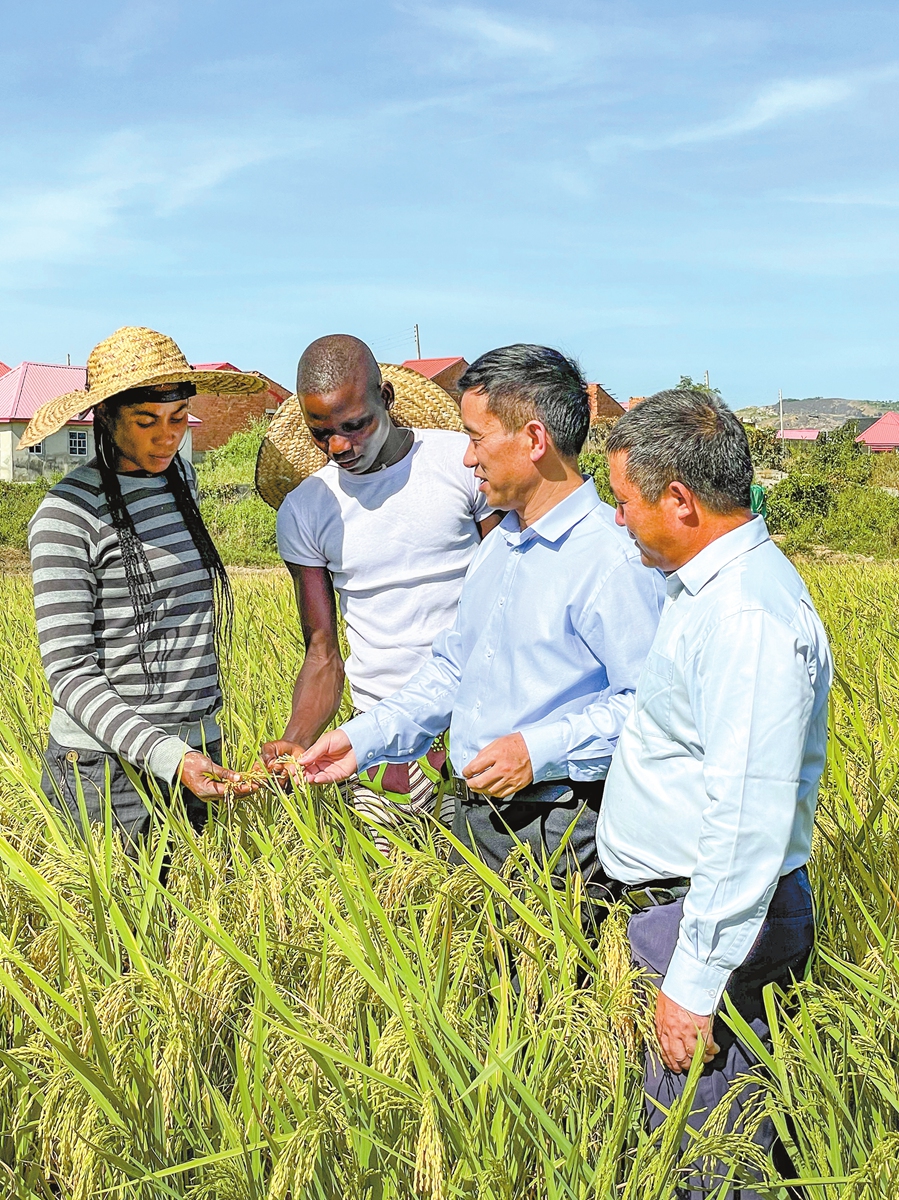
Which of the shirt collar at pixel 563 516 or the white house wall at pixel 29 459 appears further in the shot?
the white house wall at pixel 29 459

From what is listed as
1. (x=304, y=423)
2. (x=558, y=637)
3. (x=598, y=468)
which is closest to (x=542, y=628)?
(x=558, y=637)

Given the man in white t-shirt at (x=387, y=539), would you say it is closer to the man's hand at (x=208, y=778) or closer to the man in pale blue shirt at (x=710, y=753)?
the man's hand at (x=208, y=778)

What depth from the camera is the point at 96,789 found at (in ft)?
7.25

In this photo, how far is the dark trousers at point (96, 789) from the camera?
7.41 feet

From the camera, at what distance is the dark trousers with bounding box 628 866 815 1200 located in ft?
5.08

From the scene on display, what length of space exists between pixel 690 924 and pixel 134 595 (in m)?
1.33

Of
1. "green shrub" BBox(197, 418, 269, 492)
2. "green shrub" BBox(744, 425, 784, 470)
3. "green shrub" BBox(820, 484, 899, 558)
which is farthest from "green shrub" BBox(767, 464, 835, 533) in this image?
"green shrub" BBox(197, 418, 269, 492)

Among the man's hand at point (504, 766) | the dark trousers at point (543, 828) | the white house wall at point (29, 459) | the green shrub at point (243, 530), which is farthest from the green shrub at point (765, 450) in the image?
the man's hand at point (504, 766)

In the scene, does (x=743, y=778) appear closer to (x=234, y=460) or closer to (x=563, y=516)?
(x=563, y=516)

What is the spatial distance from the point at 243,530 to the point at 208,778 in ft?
61.8

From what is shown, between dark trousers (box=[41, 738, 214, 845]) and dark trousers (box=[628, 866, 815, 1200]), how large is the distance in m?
1.04

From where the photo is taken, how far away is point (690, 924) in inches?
57.1

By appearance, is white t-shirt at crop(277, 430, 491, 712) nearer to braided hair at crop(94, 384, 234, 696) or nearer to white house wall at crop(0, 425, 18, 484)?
braided hair at crop(94, 384, 234, 696)

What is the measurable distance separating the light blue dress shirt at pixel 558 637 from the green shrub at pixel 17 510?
54.8ft
